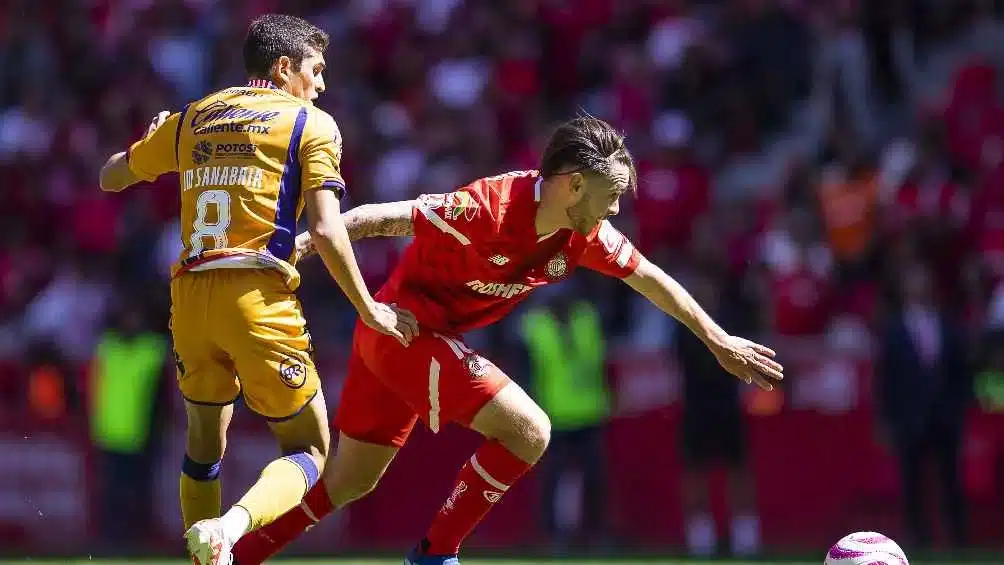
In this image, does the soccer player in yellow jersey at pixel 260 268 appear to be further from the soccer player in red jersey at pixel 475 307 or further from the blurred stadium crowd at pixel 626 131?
the blurred stadium crowd at pixel 626 131

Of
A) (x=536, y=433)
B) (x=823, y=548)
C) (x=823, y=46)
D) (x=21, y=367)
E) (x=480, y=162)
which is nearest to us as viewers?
(x=536, y=433)

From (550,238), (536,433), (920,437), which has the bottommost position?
(920,437)

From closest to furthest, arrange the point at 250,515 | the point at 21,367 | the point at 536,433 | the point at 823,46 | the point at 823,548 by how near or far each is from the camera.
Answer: the point at 250,515 < the point at 536,433 < the point at 823,548 < the point at 21,367 < the point at 823,46

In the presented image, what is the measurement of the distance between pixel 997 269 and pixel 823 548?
9.92 feet

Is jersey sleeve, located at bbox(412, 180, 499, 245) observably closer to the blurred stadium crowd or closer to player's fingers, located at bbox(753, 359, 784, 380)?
player's fingers, located at bbox(753, 359, 784, 380)

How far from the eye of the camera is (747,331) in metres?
12.8

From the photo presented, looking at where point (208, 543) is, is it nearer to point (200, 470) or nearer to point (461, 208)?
point (200, 470)

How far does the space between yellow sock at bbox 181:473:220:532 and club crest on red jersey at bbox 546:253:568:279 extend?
1797 millimetres

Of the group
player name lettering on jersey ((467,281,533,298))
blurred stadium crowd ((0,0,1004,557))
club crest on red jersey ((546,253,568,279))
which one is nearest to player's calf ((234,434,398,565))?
player name lettering on jersey ((467,281,533,298))

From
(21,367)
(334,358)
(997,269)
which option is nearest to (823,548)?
(997,269)

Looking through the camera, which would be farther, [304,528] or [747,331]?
[747,331]

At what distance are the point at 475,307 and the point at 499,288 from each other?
167 mm

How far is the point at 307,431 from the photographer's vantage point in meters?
6.59

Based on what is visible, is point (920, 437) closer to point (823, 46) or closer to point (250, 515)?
point (823, 46)
